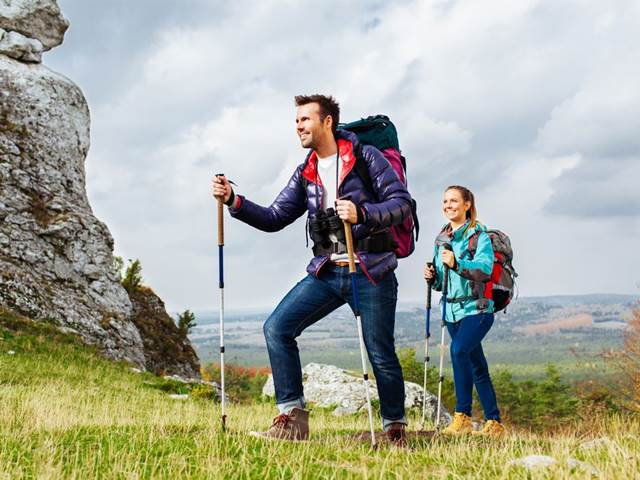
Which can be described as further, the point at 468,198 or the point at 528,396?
the point at 528,396

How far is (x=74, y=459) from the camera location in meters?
4.70

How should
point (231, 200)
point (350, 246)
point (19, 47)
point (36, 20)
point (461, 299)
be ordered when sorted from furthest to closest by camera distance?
point (36, 20)
point (19, 47)
point (461, 299)
point (231, 200)
point (350, 246)

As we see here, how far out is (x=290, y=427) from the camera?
6.09 m

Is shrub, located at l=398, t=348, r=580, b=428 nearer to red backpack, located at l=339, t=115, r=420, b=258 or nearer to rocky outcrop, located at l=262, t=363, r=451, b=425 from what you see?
rocky outcrop, located at l=262, t=363, r=451, b=425

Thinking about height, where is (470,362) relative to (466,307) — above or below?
below

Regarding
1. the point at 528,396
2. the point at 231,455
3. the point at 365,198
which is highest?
the point at 365,198

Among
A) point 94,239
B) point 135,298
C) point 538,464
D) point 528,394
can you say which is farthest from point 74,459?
point 528,394

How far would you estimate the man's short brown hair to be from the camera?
628 cm

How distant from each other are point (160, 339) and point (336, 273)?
21.5m

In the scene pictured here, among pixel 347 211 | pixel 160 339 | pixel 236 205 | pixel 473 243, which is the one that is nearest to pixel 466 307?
pixel 473 243

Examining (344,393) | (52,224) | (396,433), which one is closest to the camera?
(396,433)

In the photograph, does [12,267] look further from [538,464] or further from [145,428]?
[538,464]

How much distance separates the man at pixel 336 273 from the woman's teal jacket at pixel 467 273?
1.97 meters

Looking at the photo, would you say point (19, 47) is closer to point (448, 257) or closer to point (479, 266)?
point (448, 257)
